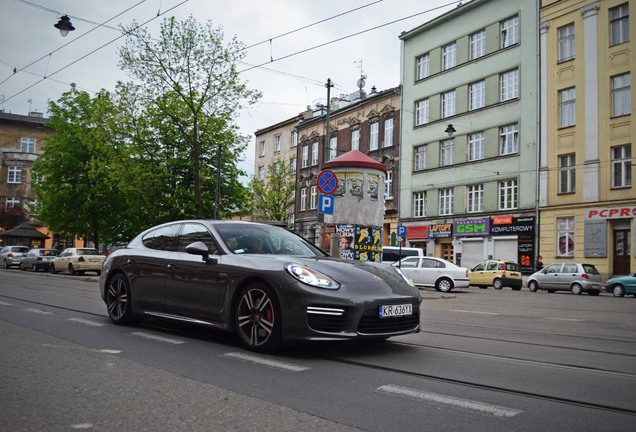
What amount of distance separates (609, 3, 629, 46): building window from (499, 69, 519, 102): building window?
19.6ft

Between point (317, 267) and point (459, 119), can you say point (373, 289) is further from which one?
point (459, 119)

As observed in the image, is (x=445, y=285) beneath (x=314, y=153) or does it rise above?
beneath

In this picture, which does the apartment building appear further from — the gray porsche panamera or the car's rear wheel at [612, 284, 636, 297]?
the gray porsche panamera

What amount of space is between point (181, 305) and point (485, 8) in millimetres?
36221

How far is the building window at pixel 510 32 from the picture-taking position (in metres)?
36.2

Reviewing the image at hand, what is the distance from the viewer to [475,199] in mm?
38094

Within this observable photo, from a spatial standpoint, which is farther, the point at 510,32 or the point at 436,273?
the point at 510,32

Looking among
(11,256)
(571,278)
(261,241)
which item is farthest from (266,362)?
(11,256)

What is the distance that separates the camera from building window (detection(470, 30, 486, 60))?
127ft

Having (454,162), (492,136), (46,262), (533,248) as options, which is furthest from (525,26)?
(46,262)

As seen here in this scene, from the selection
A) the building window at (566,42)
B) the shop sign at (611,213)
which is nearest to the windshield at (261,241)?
the shop sign at (611,213)

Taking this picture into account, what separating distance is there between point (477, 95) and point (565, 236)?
11.3 meters

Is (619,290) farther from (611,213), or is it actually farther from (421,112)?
(421,112)

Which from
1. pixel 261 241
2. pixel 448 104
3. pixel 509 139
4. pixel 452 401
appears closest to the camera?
pixel 452 401
